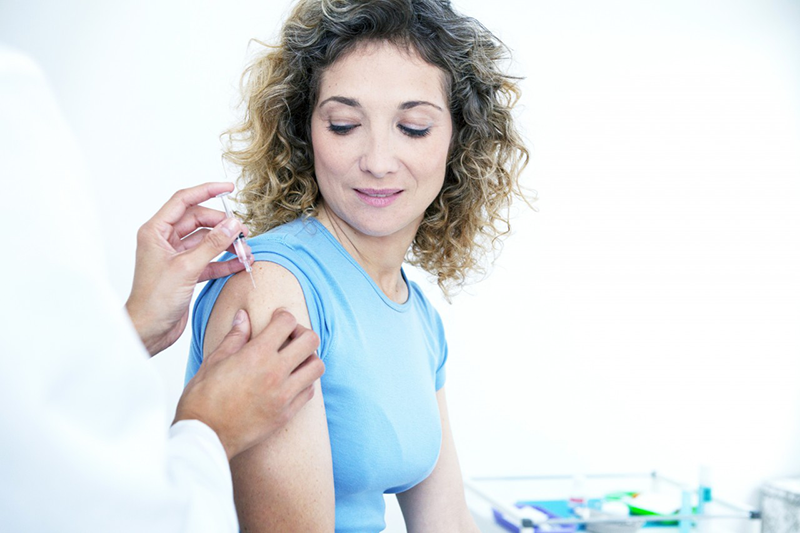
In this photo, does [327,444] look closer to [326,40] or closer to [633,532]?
[326,40]

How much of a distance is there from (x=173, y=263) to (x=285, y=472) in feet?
1.08

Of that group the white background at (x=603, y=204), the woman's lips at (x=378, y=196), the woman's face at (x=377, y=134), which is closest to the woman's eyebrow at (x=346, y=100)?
the woman's face at (x=377, y=134)

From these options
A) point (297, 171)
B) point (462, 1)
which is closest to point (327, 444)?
point (297, 171)

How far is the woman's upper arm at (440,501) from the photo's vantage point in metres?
1.46

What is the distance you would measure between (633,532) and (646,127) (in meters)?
1.64

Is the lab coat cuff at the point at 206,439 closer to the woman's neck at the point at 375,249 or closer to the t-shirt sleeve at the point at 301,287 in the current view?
the t-shirt sleeve at the point at 301,287

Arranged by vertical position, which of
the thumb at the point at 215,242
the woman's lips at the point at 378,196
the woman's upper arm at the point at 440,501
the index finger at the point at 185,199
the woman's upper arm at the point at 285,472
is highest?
the woman's lips at the point at 378,196

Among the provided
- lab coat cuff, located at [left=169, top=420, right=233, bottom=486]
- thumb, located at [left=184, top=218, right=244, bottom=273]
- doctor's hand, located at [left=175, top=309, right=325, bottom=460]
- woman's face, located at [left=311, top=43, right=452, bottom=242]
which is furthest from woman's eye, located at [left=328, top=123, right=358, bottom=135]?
lab coat cuff, located at [left=169, top=420, right=233, bottom=486]

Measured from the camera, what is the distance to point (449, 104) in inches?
52.6

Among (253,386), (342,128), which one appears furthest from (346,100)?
(253,386)

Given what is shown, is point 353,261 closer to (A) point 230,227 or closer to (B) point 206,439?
(A) point 230,227

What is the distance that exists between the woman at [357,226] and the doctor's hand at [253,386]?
0.12m

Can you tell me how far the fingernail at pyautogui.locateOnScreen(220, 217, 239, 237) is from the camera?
1.02 m

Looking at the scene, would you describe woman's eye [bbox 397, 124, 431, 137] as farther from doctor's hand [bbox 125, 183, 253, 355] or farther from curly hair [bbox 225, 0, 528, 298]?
doctor's hand [bbox 125, 183, 253, 355]
